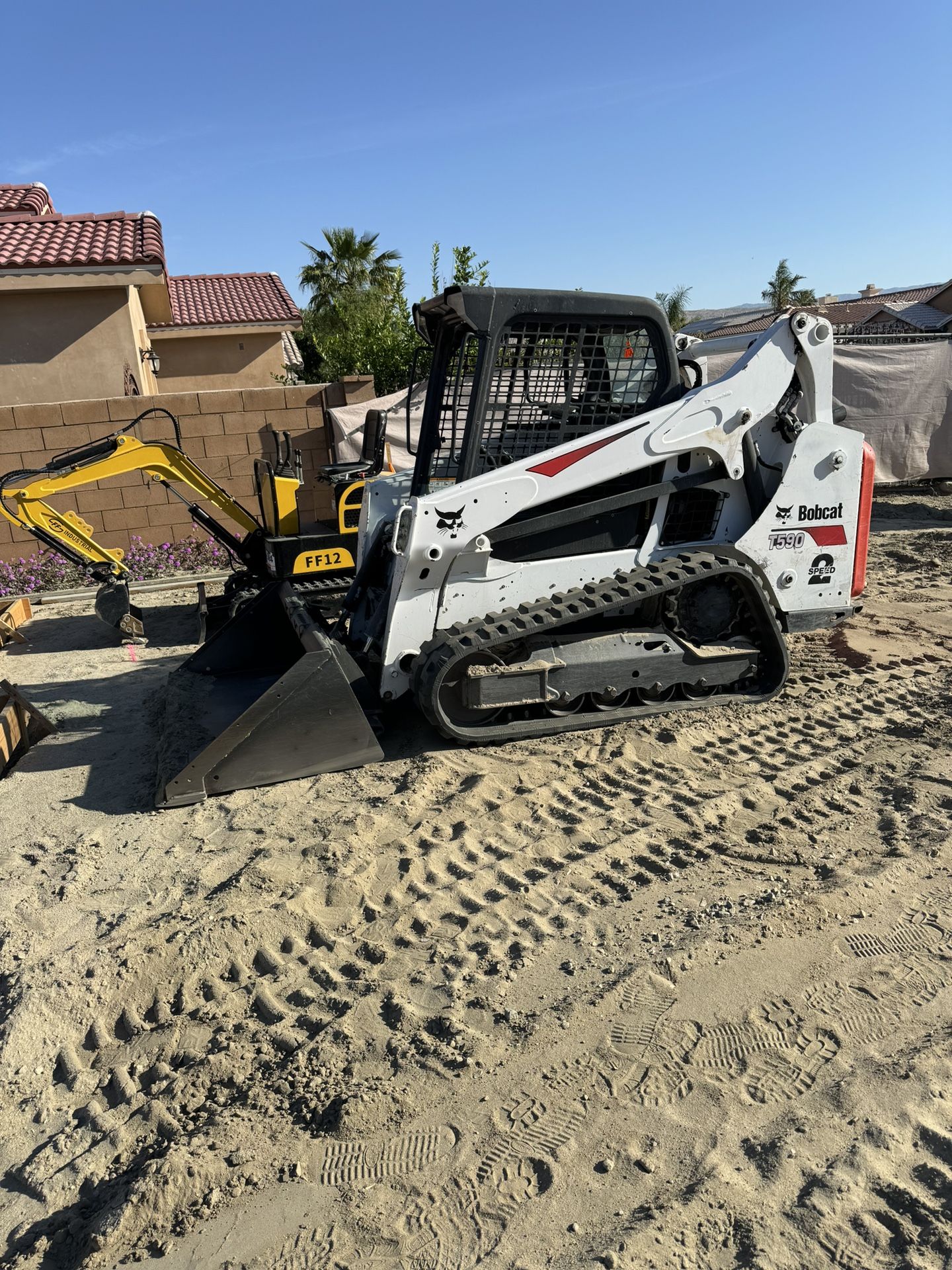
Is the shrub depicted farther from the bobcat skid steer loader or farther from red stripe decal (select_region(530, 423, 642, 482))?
red stripe decal (select_region(530, 423, 642, 482))

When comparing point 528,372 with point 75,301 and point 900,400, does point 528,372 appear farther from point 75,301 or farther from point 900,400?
point 75,301

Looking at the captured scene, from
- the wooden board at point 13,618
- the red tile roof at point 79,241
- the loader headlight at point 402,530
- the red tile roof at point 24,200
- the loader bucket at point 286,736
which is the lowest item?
the wooden board at point 13,618

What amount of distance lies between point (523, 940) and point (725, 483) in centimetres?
288

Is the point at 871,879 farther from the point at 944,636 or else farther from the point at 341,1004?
the point at 944,636

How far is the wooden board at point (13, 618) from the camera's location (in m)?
7.62

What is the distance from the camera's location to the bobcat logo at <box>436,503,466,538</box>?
431 cm

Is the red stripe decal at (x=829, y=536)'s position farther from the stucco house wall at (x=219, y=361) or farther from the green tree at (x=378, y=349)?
the stucco house wall at (x=219, y=361)

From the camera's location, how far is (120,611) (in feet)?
24.8

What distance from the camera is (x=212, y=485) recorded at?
814 centimetres

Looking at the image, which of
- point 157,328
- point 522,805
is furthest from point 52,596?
point 157,328

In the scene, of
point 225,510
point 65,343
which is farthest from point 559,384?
point 65,343

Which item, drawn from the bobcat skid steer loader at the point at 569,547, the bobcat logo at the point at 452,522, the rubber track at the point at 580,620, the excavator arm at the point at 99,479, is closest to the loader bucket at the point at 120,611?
the excavator arm at the point at 99,479

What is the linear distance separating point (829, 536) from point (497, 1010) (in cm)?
348

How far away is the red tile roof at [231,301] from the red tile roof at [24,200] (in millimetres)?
3288
